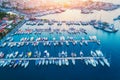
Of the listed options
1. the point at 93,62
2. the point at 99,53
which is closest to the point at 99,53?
the point at 99,53

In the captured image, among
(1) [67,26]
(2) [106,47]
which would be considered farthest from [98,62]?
(1) [67,26]

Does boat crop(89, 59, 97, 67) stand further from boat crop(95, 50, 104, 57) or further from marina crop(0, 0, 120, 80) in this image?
boat crop(95, 50, 104, 57)

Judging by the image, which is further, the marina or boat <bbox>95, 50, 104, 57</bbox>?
boat <bbox>95, 50, 104, 57</bbox>

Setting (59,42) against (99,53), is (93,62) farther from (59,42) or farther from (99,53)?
(59,42)

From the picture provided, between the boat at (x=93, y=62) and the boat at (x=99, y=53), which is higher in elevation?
the boat at (x=99, y=53)

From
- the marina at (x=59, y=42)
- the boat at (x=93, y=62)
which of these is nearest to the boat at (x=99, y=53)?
the marina at (x=59, y=42)

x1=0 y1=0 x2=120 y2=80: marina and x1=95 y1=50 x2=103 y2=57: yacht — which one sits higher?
x1=95 y1=50 x2=103 y2=57: yacht

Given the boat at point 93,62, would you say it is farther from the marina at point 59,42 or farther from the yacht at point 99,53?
the yacht at point 99,53

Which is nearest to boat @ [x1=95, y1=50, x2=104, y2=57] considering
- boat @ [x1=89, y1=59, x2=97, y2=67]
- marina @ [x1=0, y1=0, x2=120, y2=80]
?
marina @ [x1=0, y1=0, x2=120, y2=80]

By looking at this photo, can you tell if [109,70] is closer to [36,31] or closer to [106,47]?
[106,47]

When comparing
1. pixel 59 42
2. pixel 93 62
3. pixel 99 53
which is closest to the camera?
pixel 93 62

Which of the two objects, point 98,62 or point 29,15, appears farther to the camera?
point 29,15
